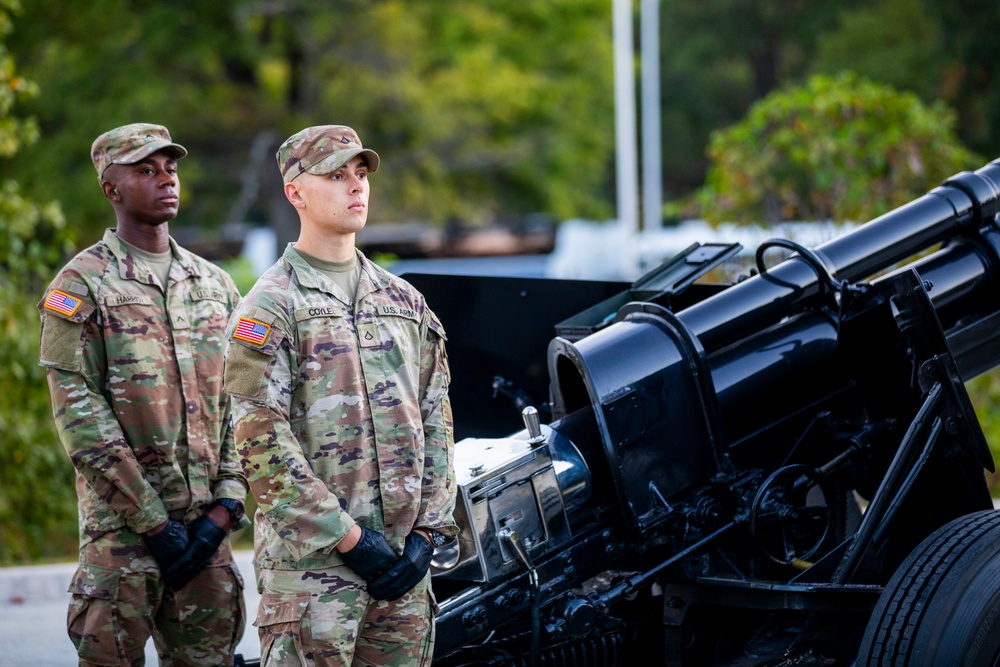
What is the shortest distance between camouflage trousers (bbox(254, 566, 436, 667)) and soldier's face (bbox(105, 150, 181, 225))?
1406mm

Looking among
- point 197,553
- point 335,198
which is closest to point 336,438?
point 335,198

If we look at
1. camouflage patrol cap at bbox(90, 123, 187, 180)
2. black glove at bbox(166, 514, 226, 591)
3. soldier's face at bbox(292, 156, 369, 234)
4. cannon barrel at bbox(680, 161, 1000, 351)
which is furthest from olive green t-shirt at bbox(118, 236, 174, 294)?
cannon barrel at bbox(680, 161, 1000, 351)

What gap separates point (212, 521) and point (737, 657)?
5.68ft

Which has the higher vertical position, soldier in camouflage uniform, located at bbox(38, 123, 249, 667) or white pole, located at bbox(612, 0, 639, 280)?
white pole, located at bbox(612, 0, 639, 280)

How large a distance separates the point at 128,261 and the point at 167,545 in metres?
0.92

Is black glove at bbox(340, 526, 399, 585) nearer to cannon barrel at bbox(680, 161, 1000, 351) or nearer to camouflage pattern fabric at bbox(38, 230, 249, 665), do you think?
camouflage pattern fabric at bbox(38, 230, 249, 665)

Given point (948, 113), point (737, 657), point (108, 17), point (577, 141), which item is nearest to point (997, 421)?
point (948, 113)

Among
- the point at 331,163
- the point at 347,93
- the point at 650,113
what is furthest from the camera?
the point at 347,93

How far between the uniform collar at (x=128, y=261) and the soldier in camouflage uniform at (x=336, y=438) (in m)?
0.92

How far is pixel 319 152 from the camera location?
3205 mm

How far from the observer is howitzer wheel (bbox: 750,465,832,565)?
12.9 ft

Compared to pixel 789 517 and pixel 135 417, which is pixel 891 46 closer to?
pixel 789 517

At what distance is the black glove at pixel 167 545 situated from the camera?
3.76 m

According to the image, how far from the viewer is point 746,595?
3783mm
